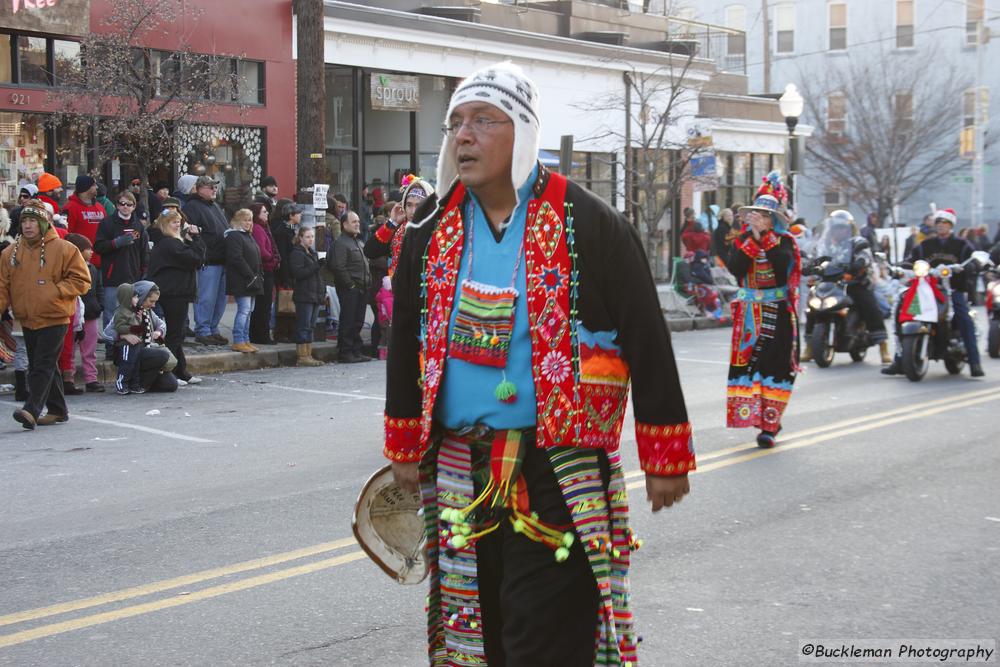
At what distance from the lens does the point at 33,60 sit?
62.5ft

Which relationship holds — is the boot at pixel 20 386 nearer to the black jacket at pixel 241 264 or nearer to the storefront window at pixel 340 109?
the black jacket at pixel 241 264

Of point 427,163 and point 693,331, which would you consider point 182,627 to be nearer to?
point 693,331

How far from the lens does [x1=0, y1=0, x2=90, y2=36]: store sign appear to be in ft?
60.8

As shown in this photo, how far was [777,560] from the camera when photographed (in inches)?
272

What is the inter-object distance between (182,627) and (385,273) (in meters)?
11.8

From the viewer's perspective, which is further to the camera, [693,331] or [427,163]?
[427,163]

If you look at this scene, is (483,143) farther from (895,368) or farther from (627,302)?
(895,368)

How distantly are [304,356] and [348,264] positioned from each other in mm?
1221

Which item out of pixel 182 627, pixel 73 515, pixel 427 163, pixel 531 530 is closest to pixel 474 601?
pixel 531 530

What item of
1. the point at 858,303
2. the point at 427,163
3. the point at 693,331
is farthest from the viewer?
the point at 427,163

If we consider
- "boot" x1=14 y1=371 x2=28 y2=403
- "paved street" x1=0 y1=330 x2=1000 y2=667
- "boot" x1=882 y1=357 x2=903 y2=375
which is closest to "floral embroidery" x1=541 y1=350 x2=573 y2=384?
"paved street" x1=0 y1=330 x2=1000 y2=667

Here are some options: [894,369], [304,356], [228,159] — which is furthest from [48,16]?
[894,369]

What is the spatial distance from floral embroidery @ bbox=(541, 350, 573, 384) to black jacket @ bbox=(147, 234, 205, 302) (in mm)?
11004

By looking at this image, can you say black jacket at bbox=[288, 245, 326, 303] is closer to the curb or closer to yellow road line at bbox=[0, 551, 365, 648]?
the curb
